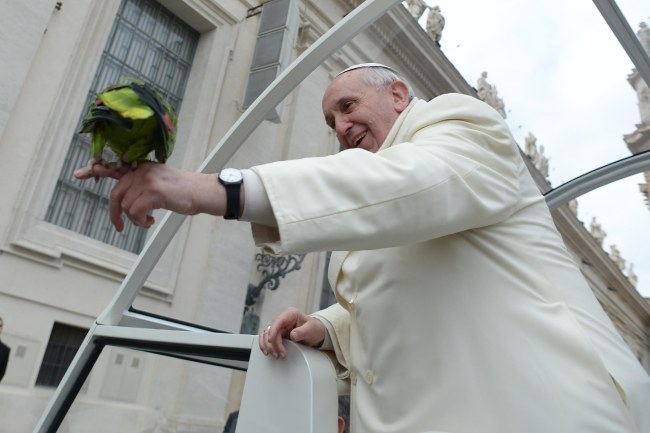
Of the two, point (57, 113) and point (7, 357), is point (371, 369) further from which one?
point (57, 113)

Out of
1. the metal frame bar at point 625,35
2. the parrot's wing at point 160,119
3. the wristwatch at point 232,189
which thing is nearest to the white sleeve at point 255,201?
the wristwatch at point 232,189

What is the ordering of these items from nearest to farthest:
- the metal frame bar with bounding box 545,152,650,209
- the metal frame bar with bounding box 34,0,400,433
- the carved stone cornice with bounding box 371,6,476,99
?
the metal frame bar with bounding box 34,0,400,433, the carved stone cornice with bounding box 371,6,476,99, the metal frame bar with bounding box 545,152,650,209

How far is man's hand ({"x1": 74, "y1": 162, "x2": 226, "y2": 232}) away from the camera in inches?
32.5

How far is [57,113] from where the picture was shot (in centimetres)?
549

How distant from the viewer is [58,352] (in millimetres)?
5312

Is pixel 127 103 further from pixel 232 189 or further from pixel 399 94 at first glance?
pixel 399 94

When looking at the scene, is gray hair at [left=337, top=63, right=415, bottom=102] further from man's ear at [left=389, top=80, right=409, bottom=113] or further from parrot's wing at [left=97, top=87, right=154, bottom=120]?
parrot's wing at [left=97, top=87, right=154, bottom=120]

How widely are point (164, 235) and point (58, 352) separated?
4.24 meters

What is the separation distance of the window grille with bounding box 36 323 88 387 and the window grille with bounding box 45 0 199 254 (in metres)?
1.11

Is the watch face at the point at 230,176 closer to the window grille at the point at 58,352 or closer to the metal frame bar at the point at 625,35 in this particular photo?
the metal frame bar at the point at 625,35

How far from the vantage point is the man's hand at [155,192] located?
2.71 feet

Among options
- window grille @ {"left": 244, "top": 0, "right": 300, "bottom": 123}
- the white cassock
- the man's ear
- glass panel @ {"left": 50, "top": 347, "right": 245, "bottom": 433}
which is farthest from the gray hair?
window grille @ {"left": 244, "top": 0, "right": 300, "bottom": 123}

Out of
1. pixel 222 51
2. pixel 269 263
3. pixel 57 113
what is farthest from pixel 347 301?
pixel 222 51

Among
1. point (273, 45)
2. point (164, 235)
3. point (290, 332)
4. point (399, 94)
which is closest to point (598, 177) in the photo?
point (399, 94)
